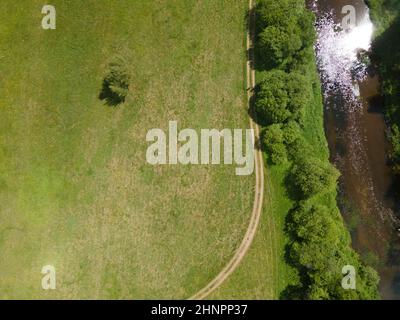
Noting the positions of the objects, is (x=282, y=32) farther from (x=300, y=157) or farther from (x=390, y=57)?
(x=300, y=157)

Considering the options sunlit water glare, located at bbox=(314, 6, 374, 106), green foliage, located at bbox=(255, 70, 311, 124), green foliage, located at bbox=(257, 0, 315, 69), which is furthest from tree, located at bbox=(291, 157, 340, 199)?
green foliage, located at bbox=(257, 0, 315, 69)

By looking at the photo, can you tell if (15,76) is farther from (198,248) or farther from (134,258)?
(198,248)

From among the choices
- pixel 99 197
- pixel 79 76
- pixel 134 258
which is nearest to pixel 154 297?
pixel 134 258

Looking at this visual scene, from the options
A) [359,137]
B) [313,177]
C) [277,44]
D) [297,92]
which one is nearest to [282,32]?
[277,44]

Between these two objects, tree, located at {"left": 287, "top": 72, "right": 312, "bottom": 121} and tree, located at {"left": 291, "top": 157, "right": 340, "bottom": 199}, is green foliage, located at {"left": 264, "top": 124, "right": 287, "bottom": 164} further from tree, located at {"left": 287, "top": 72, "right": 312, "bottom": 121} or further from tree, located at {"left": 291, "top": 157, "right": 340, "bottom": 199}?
tree, located at {"left": 287, "top": 72, "right": 312, "bottom": 121}

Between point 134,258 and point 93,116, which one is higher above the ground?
point 93,116
